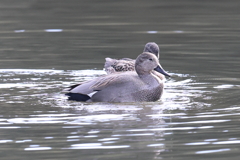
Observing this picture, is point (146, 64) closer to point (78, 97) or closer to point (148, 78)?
point (148, 78)

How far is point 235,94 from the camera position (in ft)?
35.7

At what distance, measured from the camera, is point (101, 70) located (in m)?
13.8

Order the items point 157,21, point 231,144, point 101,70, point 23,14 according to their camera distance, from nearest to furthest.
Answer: point 231,144, point 101,70, point 157,21, point 23,14

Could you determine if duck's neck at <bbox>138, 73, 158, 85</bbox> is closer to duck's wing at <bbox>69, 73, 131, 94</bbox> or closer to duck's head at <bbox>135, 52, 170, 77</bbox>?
duck's head at <bbox>135, 52, 170, 77</bbox>

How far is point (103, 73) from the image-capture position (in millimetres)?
13469

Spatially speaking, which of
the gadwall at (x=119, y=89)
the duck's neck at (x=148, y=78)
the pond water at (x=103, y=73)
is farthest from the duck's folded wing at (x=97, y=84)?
the duck's neck at (x=148, y=78)

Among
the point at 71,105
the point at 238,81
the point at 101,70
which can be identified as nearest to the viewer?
the point at 71,105

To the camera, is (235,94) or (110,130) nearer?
(110,130)

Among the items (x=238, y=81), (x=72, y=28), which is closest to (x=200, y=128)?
(x=238, y=81)

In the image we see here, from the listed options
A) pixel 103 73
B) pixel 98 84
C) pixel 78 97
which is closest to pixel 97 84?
pixel 98 84

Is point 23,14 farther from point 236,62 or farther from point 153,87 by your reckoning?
Answer: point 153,87

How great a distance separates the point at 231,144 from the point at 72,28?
13225mm

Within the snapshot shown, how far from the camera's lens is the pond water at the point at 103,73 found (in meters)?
7.61

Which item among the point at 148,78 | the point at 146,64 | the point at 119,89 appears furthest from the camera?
the point at 146,64
